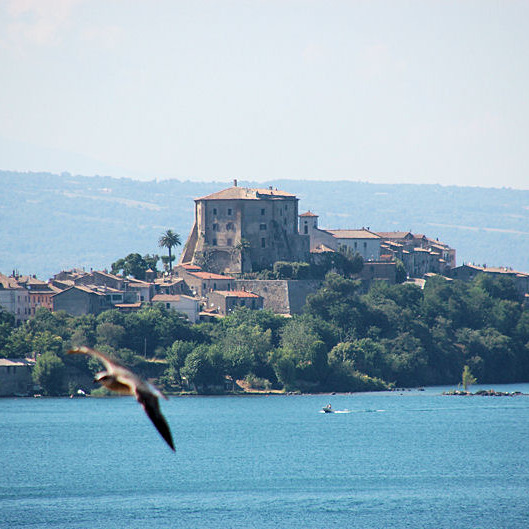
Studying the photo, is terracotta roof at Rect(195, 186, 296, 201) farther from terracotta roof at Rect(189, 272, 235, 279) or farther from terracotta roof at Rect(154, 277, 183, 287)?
terracotta roof at Rect(154, 277, 183, 287)

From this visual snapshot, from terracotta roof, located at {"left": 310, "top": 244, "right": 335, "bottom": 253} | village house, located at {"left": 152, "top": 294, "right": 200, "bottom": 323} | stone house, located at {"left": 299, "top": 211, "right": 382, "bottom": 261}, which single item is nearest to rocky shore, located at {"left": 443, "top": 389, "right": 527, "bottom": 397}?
village house, located at {"left": 152, "top": 294, "right": 200, "bottom": 323}

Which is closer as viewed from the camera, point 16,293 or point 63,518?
point 63,518

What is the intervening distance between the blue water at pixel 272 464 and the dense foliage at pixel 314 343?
260 cm

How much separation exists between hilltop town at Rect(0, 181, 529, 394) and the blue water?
13296 mm

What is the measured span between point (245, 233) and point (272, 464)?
63.6m

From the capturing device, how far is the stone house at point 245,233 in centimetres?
13288

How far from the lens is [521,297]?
146 metres

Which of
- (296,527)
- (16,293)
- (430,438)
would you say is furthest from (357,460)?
(16,293)

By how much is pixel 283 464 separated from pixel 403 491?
12.4m

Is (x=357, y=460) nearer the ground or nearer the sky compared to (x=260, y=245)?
nearer the ground

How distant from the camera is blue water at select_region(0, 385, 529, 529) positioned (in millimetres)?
53375

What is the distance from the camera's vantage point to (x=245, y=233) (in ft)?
438

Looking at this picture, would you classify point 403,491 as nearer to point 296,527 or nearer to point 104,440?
point 296,527

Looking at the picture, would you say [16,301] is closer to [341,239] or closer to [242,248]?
[242,248]
